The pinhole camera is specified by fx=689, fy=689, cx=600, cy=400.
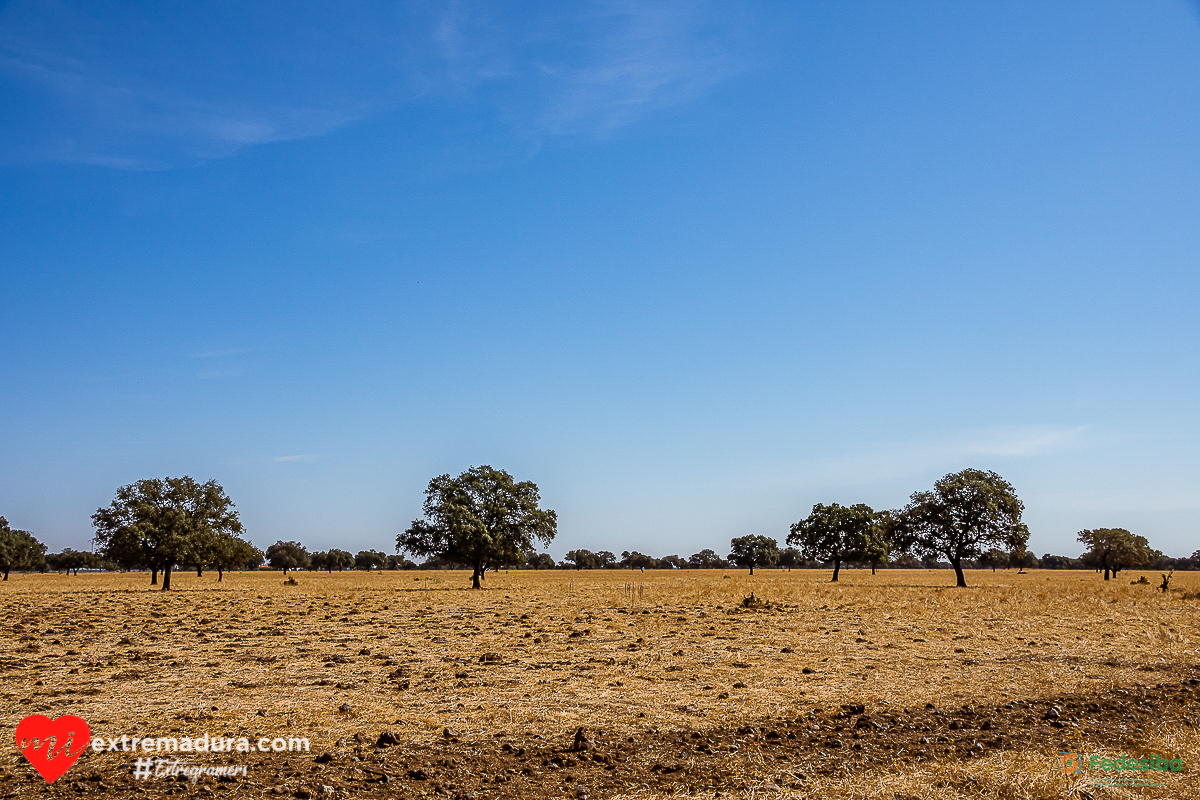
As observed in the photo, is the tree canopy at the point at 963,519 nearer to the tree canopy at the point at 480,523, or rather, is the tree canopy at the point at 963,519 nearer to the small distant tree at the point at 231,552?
the tree canopy at the point at 480,523

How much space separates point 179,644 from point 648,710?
14.8 m

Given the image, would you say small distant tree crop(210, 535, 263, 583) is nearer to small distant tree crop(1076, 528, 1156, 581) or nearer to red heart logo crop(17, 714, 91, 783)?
red heart logo crop(17, 714, 91, 783)

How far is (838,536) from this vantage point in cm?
10081

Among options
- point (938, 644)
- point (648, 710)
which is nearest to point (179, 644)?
point (648, 710)

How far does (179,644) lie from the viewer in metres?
19.0

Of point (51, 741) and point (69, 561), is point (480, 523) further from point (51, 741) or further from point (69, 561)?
point (69, 561)

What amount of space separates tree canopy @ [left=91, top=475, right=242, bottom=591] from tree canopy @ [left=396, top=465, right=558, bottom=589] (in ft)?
48.1

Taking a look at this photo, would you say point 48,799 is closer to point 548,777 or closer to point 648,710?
point 548,777

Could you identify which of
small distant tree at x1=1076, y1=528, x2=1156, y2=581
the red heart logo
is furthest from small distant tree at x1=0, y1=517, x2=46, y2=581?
small distant tree at x1=1076, y1=528, x2=1156, y2=581

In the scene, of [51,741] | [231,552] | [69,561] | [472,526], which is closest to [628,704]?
[51,741]

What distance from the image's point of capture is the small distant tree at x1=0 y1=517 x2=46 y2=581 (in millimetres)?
100688

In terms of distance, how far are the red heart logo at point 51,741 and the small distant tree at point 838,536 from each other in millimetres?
96680

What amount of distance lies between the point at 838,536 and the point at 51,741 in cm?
10211

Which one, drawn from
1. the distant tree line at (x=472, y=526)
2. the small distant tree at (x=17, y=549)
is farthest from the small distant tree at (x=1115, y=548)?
the small distant tree at (x=17, y=549)
